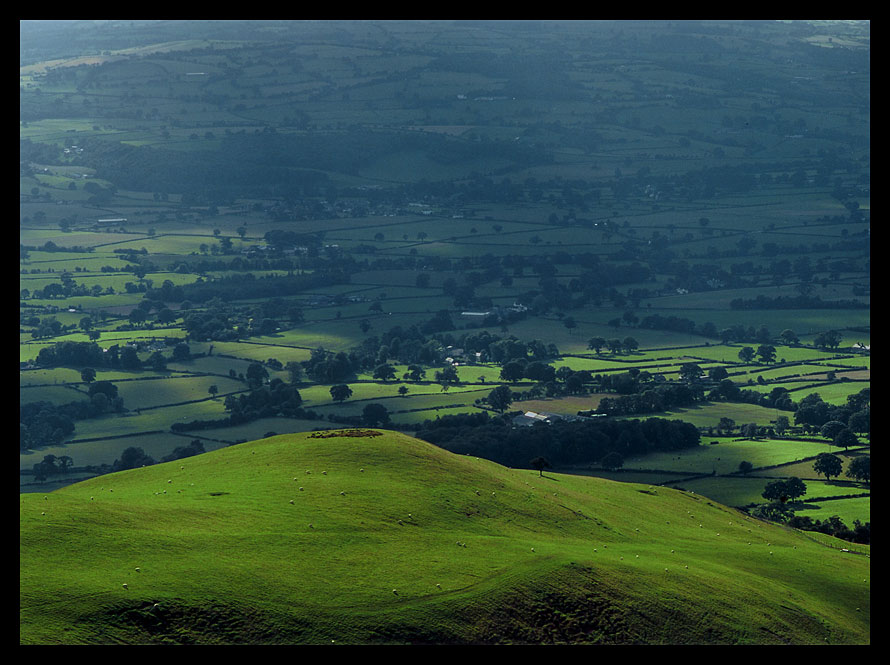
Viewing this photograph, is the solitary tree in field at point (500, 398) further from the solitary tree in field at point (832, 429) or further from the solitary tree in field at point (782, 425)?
the solitary tree in field at point (832, 429)

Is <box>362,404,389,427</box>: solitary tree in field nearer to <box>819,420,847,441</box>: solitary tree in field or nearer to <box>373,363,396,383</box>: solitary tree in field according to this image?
<box>373,363,396,383</box>: solitary tree in field

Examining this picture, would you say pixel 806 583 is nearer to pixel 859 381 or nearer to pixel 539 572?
pixel 539 572

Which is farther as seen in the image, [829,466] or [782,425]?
[782,425]

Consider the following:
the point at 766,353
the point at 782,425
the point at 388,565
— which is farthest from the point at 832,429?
the point at 388,565

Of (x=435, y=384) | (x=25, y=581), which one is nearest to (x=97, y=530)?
(x=25, y=581)

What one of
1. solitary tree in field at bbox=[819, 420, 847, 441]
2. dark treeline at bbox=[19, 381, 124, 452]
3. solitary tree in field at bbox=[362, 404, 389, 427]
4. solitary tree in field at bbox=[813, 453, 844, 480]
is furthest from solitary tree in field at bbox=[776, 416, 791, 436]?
dark treeline at bbox=[19, 381, 124, 452]

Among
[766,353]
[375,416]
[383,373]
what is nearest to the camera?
[375,416]

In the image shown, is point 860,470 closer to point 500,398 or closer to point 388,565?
point 500,398
